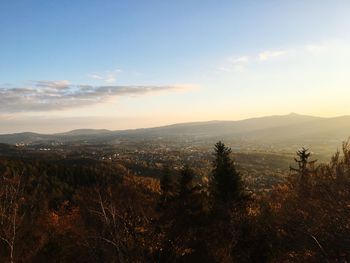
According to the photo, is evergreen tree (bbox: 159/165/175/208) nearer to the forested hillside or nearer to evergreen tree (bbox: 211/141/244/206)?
the forested hillside

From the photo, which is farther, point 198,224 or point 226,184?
point 226,184

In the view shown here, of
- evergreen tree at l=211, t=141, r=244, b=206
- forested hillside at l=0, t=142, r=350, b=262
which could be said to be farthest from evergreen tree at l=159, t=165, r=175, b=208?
evergreen tree at l=211, t=141, r=244, b=206

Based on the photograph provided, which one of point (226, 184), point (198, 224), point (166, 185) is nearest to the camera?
point (198, 224)

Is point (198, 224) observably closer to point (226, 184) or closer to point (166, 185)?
point (226, 184)

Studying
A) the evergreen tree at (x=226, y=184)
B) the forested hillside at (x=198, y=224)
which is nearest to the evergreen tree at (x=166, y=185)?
the forested hillside at (x=198, y=224)

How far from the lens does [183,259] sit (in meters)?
26.9

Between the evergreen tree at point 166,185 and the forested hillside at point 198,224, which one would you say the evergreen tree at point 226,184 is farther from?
the evergreen tree at point 166,185

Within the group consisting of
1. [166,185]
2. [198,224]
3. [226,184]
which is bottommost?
[198,224]

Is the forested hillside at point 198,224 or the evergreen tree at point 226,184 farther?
the evergreen tree at point 226,184

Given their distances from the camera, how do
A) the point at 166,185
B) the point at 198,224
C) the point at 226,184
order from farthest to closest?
the point at 166,185 → the point at 226,184 → the point at 198,224

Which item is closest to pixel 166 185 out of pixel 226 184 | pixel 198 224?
pixel 226 184

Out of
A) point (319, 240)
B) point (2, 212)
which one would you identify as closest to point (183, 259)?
point (2, 212)

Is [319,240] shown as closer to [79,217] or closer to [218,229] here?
[218,229]

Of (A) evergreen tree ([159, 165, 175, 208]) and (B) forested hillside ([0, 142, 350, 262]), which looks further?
(A) evergreen tree ([159, 165, 175, 208])
